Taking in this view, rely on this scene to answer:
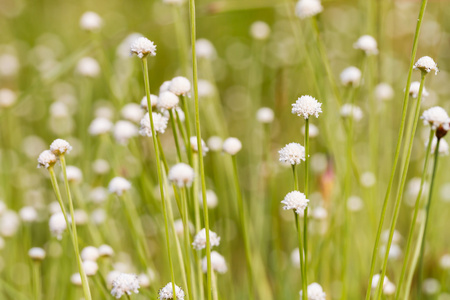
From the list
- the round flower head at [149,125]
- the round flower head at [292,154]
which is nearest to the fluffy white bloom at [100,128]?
the round flower head at [149,125]

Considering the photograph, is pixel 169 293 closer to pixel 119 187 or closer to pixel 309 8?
pixel 119 187

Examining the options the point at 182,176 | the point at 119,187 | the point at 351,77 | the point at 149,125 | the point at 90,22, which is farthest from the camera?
the point at 90,22

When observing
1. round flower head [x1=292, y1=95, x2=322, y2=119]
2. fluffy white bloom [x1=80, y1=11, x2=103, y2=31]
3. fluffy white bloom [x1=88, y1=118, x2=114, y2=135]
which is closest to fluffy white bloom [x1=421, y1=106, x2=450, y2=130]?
round flower head [x1=292, y1=95, x2=322, y2=119]

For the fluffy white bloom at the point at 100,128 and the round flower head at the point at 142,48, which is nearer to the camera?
the round flower head at the point at 142,48

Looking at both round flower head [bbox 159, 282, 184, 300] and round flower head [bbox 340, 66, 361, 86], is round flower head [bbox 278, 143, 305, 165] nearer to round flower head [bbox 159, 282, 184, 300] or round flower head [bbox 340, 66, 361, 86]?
round flower head [bbox 159, 282, 184, 300]

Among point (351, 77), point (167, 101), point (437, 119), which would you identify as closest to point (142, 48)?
point (167, 101)

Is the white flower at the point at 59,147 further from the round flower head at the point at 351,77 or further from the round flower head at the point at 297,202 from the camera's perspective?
the round flower head at the point at 351,77

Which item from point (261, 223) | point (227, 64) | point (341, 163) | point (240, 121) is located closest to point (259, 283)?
point (261, 223)

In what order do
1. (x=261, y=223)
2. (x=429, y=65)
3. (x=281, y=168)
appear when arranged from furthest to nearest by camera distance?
1. (x=281, y=168)
2. (x=261, y=223)
3. (x=429, y=65)

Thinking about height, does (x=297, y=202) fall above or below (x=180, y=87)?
below

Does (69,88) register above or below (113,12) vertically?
below

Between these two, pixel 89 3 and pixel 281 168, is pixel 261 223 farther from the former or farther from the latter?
pixel 89 3
